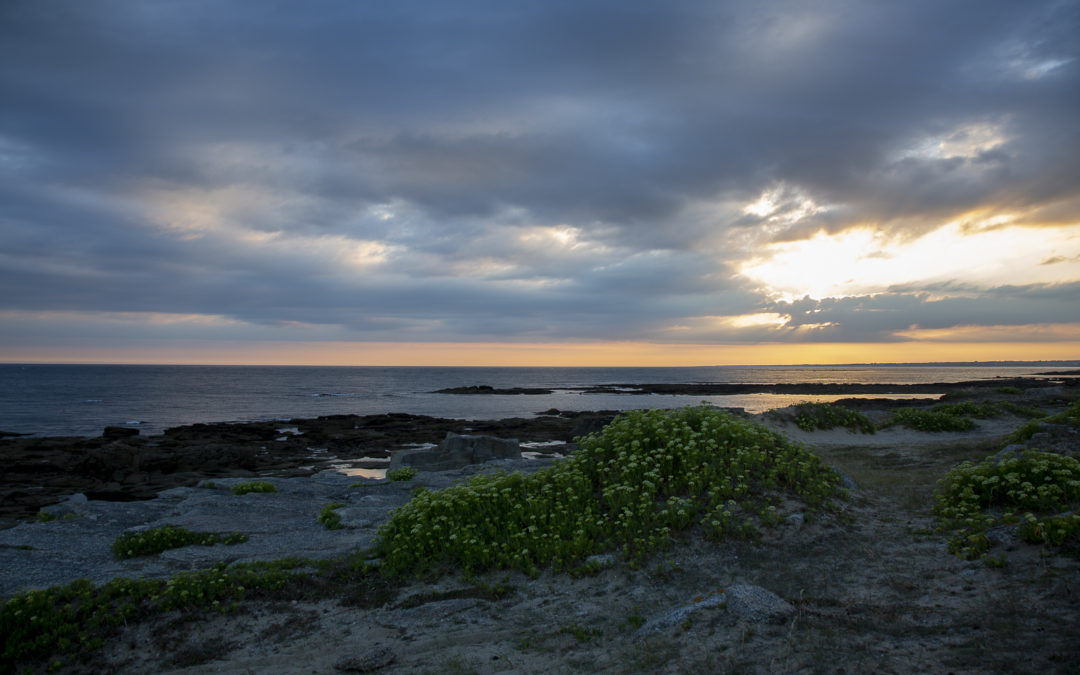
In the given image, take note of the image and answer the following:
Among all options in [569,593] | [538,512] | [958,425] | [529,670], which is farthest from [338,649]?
[958,425]

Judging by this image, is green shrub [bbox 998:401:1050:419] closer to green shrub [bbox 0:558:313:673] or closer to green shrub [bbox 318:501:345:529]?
green shrub [bbox 318:501:345:529]

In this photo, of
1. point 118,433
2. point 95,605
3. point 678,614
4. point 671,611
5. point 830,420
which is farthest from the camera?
point 118,433

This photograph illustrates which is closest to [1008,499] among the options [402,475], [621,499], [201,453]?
[621,499]

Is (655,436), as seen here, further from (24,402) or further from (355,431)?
(24,402)

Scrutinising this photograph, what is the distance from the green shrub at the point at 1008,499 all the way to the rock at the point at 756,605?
2536mm

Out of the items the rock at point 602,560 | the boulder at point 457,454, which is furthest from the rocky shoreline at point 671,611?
the boulder at point 457,454

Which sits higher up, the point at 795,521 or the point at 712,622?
the point at 795,521

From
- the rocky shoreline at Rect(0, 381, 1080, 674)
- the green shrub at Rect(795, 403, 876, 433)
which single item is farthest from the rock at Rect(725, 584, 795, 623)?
the green shrub at Rect(795, 403, 876, 433)

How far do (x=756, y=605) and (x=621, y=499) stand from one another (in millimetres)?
3005

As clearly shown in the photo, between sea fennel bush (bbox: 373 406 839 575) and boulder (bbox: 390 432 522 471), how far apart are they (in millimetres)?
10177

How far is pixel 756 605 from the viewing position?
522cm

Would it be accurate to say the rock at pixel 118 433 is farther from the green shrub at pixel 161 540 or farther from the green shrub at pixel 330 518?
the green shrub at pixel 161 540

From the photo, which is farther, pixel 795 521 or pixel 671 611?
pixel 795 521

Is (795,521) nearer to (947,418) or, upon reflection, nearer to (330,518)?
(330,518)
